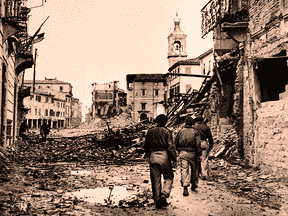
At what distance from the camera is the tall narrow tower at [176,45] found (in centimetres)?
5866

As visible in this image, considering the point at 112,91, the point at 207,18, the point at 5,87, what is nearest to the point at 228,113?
the point at 207,18

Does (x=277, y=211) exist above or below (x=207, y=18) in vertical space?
below

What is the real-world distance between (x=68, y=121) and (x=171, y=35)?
1953 inches

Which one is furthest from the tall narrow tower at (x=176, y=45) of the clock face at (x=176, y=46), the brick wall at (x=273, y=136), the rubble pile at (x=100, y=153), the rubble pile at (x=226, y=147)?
the brick wall at (x=273, y=136)

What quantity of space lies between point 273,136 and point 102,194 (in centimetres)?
515

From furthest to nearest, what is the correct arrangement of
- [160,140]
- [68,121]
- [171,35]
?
[68,121] < [171,35] < [160,140]

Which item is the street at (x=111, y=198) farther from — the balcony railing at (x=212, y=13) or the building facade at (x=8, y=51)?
the balcony railing at (x=212, y=13)

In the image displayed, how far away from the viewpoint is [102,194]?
7.12 meters

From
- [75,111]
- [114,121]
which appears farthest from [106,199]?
[75,111]

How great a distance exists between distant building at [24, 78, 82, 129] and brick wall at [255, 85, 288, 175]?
58.8m

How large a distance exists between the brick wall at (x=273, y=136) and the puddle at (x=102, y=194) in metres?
4.16

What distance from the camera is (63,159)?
1543 centimetres

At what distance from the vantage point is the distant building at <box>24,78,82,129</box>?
72.6 metres

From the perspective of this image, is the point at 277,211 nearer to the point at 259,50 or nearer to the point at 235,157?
the point at 259,50
